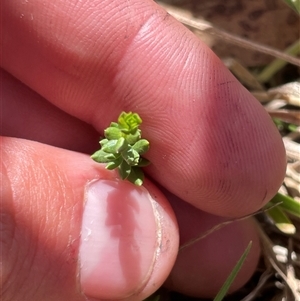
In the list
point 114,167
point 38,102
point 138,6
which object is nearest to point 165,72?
point 138,6

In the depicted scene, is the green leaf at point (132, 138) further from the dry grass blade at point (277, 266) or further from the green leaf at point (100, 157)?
the dry grass blade at point (277, 266)

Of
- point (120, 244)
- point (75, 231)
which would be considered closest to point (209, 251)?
point (120, 244)

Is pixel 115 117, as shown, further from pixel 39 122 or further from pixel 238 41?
pixel 238 41

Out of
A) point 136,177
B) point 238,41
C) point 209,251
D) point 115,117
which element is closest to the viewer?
point 136,177

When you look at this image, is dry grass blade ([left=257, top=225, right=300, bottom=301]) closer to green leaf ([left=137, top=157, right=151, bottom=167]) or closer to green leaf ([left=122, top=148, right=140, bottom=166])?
green leaf ([left=137, top=157, right=151, bottom=167])

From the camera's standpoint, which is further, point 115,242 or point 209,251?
point 209,251

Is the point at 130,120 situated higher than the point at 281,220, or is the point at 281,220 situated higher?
the point at 130,120

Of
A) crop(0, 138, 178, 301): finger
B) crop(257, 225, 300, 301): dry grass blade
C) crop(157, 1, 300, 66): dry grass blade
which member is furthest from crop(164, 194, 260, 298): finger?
crop(157, 1, 300, 66): dry grass blade
